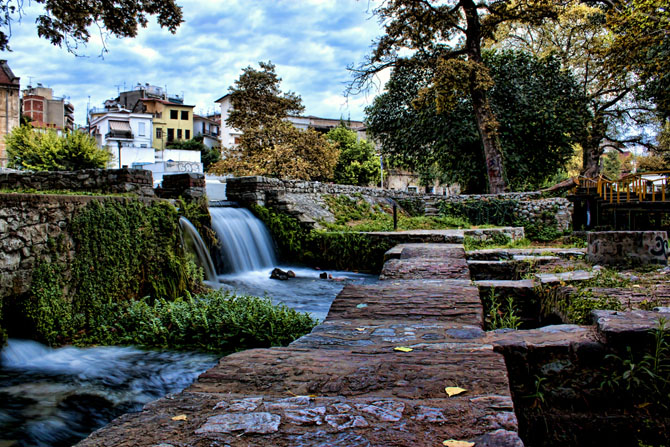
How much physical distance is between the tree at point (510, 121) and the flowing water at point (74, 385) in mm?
16763

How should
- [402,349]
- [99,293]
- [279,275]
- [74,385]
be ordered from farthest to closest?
1. [279,275]
2. [99,293]
3. [74,385]
4. [402,349]

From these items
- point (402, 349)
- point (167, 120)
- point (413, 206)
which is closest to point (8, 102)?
point (167, 120)

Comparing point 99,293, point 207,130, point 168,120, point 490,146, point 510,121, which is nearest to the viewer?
point 99,293

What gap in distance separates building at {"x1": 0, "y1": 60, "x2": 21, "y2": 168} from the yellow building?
→ 19194 mm

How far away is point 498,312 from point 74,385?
4367 mm

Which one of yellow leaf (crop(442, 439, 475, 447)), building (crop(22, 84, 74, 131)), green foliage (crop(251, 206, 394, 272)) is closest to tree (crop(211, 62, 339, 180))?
green foliage (crop(251, 206, 394, 272))

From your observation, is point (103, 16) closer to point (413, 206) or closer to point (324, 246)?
point (324, 246)

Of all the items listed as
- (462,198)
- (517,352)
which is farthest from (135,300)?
(462,198)

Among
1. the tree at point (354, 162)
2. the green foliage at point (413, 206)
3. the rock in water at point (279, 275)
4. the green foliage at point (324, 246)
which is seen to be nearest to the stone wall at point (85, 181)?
the rock in water at point (279, 275)

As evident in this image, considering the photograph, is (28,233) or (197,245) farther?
(197,245)

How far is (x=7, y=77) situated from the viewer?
3103cm

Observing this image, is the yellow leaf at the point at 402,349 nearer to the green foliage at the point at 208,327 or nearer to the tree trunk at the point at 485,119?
the green foliage at the point at 208,327

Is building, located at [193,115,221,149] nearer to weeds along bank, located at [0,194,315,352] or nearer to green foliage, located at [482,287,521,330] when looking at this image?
weeds along bank, located at [0,194,315,352]

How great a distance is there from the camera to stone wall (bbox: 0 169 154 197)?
8.79m
